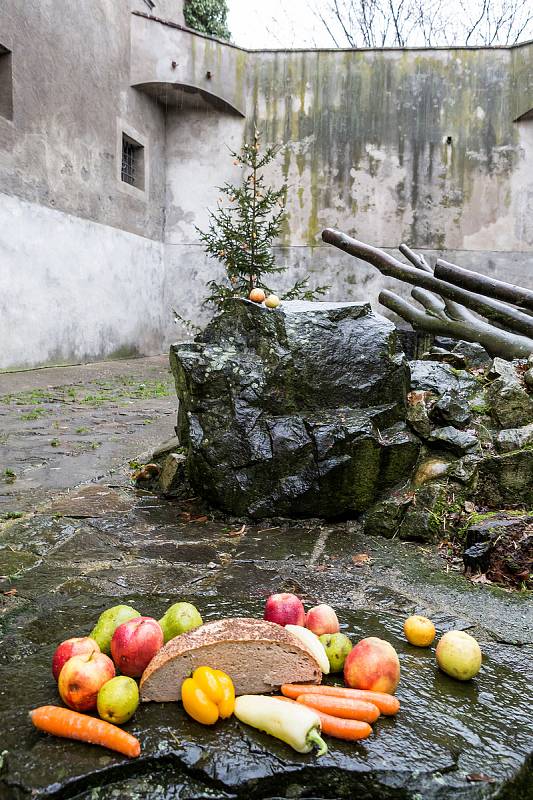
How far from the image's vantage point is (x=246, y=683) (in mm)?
1758

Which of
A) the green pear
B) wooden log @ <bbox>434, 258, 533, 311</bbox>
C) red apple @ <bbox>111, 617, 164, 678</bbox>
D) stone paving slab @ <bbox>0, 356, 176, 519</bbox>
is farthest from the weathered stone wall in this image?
red apple @ <bbox>111, 617, 164, 678</bbox>

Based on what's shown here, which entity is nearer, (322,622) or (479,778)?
(479,778)

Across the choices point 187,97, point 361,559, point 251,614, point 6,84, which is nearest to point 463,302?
point 361,559

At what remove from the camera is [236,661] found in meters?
1.75

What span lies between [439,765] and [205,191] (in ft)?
50.3

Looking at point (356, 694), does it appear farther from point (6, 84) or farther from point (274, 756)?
point (6, 84)

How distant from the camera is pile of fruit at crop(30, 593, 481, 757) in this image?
61.8 inches

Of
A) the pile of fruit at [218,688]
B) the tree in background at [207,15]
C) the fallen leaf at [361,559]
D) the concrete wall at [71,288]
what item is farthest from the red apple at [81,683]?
the tree in background at [207,15]

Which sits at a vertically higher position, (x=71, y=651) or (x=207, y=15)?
(x=207, y=15)

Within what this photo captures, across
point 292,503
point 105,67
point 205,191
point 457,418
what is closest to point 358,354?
point 457,418

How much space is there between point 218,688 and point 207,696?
36 millimetres

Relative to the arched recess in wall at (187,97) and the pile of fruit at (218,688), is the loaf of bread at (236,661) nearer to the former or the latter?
the pile of fruit at (218,688)

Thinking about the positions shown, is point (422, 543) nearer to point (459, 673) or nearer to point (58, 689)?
point (459, 673)

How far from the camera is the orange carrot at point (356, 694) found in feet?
5.59
